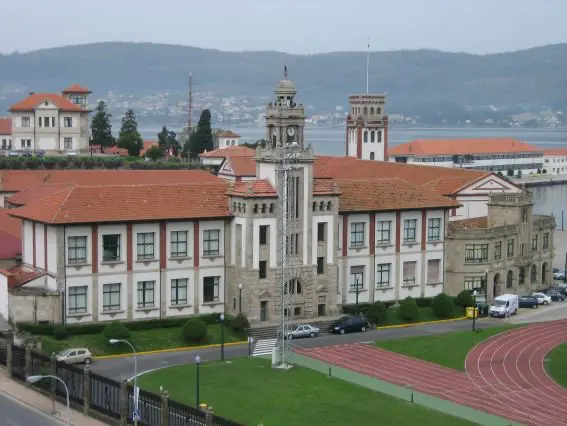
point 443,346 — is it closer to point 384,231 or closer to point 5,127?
point 384,231

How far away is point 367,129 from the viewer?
444ft

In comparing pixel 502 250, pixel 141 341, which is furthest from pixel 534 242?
pixel 141 341

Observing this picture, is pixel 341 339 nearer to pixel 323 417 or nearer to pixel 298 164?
pixel 298 164

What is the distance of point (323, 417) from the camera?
5022 centimetres

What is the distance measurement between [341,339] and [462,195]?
31.8 m

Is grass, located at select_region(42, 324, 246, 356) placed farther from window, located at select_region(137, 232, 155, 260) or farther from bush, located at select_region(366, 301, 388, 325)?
bush, located at select_region(366, 301, 388, 325)

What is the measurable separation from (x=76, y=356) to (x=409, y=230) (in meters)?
28.8

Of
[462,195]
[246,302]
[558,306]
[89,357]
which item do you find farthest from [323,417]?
[462,195]

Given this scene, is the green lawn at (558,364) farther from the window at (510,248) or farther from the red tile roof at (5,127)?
the red tile roof at (5,127)

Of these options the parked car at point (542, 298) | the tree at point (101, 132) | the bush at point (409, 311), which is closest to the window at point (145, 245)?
the bush at point (409, 311)

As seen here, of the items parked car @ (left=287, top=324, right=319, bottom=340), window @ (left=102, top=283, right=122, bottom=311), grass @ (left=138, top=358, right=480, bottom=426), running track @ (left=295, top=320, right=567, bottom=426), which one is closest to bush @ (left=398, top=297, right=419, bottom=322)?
running track @ (left=295, top=320, right=567, bottom=426)

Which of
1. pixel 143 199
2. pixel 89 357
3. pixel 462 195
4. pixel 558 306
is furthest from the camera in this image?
pixel 462 195

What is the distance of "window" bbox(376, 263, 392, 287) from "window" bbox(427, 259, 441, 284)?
3.81 meters

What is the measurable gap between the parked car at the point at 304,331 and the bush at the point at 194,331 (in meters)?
5.65
